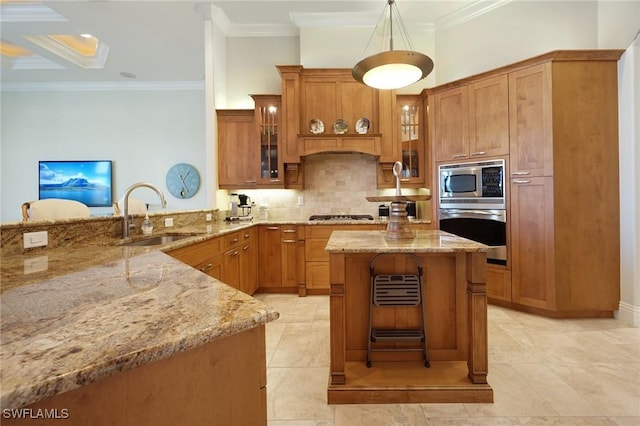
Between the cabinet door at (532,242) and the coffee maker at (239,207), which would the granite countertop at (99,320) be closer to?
the coffee maker at (239,207)

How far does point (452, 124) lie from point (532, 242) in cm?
157

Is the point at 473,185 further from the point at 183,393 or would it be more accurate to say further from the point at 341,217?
the point at 183,393

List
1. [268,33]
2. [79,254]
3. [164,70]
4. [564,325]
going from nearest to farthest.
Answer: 1. [79,254]
2. [564,325]
3. [268,33]
4. [164,70]

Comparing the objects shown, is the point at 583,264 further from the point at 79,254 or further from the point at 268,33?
the point at 268,33

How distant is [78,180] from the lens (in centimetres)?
544

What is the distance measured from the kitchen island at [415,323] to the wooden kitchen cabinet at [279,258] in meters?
1.61

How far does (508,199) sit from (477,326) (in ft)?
6.15

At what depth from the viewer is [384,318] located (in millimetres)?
1892

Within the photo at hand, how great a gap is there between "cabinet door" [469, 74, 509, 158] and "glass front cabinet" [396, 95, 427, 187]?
2.26 ft

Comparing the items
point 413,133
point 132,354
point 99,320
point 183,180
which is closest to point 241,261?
point 99,320

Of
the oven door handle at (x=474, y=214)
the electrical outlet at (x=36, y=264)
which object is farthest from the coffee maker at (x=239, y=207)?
the oven door handle at (x=474, y=214)

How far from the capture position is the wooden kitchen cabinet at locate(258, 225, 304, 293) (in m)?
3.57

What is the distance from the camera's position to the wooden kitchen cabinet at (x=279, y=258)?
3.57 metres

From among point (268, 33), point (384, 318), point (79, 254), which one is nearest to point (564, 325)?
point (384, 318)
